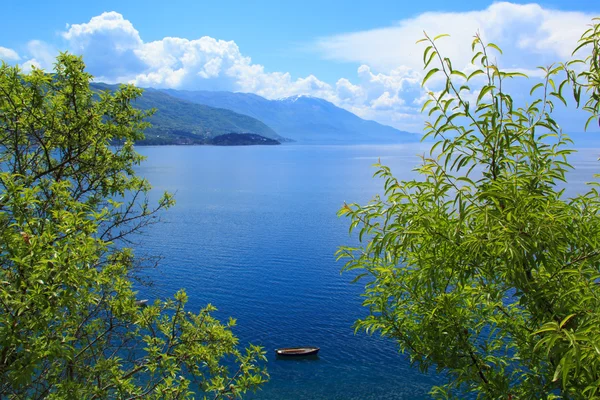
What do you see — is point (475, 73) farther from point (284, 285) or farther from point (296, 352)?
point (284, 285)

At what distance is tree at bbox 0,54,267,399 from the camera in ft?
22.0

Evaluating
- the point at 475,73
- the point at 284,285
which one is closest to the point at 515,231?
the point at 475,73

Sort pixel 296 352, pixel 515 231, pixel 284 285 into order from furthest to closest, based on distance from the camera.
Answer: pixel 284 285
pixel 296 352
pixel 515 231

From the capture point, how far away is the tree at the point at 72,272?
6.71 metres

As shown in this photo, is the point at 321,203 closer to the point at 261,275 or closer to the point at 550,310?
the point at 261,275

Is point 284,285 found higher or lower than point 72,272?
lower

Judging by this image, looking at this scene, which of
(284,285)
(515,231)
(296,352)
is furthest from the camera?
(284,285)

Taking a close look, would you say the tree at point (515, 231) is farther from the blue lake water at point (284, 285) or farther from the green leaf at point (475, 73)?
the blue lake water at point (284, 285)

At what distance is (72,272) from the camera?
6.79 metres

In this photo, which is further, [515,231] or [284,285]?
[284,285]

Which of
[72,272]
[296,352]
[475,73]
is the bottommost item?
[296,352]

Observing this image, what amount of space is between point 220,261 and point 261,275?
755 centimetres

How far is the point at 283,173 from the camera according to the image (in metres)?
176

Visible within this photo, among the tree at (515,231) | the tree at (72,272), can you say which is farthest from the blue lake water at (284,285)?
the tree at (515,231)
